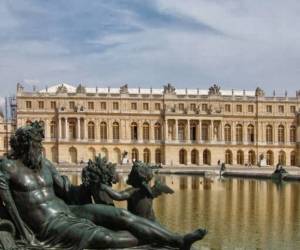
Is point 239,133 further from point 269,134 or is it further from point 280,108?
point 280,108

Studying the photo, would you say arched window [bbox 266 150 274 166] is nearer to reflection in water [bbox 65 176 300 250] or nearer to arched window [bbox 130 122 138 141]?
arched window [bbox 130 122 138 141]

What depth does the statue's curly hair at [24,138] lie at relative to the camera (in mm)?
8219

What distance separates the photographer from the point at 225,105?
93.3 m

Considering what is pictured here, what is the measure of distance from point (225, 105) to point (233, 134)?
Result: 4759 millimetres

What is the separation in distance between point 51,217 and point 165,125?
8268 centimetres

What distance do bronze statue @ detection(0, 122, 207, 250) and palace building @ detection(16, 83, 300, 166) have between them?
79.0 meters

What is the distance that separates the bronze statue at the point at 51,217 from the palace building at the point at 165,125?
7904cm

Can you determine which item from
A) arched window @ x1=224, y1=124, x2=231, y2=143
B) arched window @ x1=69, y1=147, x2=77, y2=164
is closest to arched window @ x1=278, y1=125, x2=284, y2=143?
arched window @ x1=224, y1=124, x2=231, y2=143

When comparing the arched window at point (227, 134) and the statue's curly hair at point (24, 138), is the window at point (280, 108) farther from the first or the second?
the statue's curly hair at point (24, 138)

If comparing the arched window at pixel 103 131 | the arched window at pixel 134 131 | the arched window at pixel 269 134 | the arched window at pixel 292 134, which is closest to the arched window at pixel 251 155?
the arched window at pixel 269 134

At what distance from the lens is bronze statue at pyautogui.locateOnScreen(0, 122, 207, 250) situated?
781cm

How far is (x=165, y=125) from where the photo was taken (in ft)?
298

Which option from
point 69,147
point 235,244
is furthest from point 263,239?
point 69,147

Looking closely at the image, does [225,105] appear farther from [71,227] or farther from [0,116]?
[71,227]
